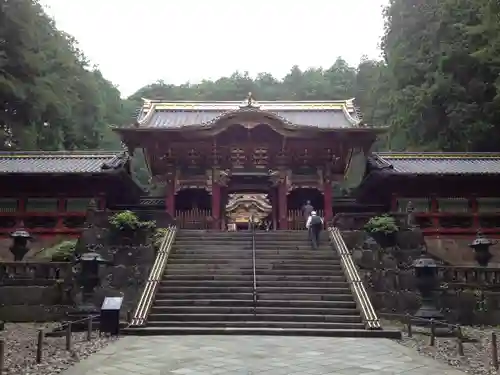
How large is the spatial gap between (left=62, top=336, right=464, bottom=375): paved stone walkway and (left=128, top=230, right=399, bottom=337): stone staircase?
1.05 meters

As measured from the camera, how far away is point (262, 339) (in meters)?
11.1

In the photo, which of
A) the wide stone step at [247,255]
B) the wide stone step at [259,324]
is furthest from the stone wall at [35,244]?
the wide stone step at [259,324]

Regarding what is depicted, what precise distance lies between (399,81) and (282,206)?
16436mm

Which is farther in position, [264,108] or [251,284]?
[264,108]

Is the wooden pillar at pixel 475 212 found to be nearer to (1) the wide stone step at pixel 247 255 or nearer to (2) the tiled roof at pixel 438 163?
(2) the tiled roof at pixel 438 163

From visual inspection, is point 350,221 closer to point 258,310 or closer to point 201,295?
point 258,310

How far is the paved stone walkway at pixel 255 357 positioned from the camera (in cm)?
803

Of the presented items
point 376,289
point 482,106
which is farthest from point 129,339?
point 482,106

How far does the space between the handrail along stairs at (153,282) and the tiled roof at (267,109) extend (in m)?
10.7

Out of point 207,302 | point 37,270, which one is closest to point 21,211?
point 37,270

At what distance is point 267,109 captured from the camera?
27.1 metres

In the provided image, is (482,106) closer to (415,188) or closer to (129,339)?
(415,188)

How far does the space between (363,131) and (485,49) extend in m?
7.69

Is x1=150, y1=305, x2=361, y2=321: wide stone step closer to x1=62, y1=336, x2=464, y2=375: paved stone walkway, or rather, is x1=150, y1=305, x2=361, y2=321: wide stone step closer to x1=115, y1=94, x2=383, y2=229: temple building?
x1=62, y1=336, x2=464, y2=375: paved stone walkway
